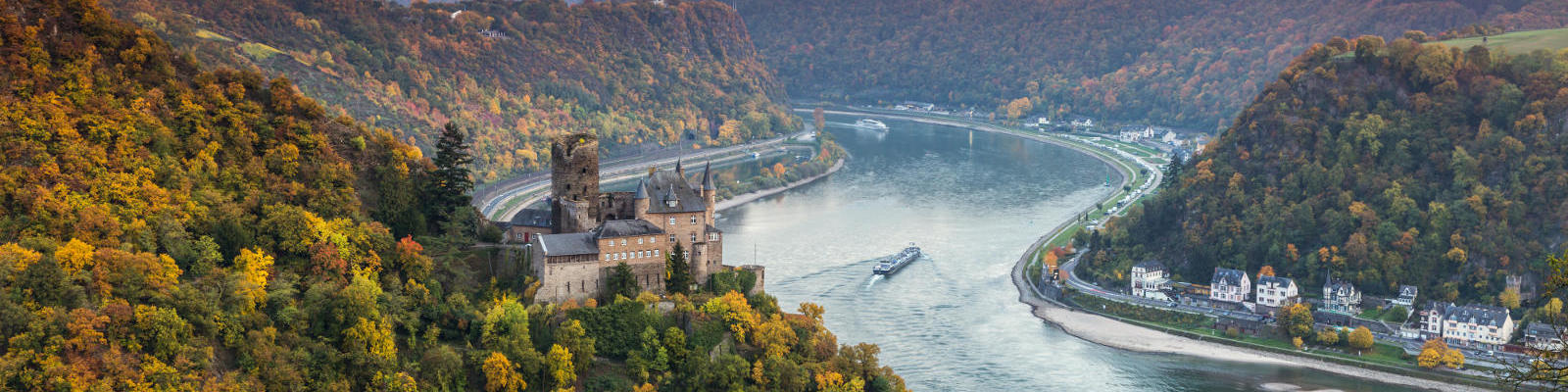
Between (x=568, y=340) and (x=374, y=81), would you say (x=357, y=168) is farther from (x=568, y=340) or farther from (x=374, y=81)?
(x=374, y=81)

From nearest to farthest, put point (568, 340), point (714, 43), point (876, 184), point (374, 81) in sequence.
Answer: point (568, 340)
point (374, 81)
point (876, 184)
point (714, 43)

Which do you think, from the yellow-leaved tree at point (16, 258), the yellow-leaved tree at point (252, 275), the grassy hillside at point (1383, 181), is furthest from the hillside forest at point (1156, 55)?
the yellow-leaved tree at point (16, 258)

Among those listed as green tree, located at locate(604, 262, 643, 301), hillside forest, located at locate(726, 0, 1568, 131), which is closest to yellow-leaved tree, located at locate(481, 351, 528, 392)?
green tree, located at locate(604, 262, 643, 301)

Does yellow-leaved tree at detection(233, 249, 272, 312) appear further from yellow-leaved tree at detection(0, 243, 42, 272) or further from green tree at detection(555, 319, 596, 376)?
green tree at detection(555, 319, 596, 376)

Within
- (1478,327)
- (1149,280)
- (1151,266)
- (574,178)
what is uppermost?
(574,178)

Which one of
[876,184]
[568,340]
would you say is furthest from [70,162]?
[876,184]

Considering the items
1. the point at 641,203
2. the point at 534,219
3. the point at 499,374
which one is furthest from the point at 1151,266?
the point at 499,374

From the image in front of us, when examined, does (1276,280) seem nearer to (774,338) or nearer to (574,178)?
(774,338)
